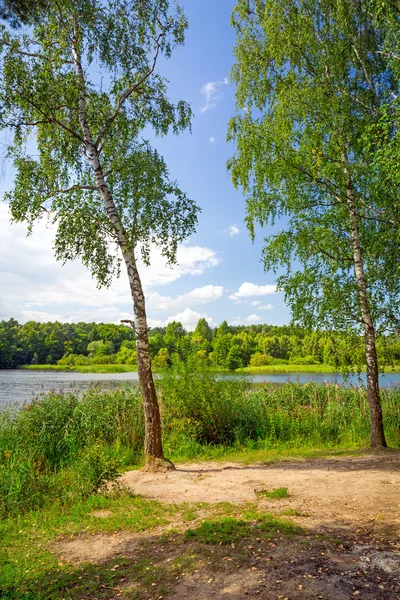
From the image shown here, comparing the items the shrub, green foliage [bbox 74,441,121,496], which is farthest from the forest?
the shrub

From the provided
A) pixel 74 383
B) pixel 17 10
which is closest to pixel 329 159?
pixel 17 10

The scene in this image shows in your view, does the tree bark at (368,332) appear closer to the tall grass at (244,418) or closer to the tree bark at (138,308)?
the tall grass at (244,418)

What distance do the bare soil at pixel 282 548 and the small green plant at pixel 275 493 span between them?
0.05 m

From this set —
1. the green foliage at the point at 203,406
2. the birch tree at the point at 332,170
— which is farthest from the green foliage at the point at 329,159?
the green foliage at the point at 203,406

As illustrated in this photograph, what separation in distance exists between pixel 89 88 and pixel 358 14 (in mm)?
6888

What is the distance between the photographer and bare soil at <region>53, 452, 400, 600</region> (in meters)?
3.68

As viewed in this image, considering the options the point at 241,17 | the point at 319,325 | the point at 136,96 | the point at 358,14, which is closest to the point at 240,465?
the point at 319,325

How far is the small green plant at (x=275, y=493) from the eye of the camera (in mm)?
6441

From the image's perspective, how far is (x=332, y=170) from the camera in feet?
32.4

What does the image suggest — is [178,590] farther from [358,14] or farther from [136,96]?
[358,14]

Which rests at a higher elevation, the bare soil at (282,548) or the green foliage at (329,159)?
the green foliage at (329,159)

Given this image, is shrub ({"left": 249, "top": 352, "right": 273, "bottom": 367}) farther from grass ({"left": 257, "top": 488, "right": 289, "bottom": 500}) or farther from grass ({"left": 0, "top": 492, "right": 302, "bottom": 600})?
grass ({"left": 0, "top": 492, "right": 302, "bottom": 600})

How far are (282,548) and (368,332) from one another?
6755 mm

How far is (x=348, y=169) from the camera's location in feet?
33.3
